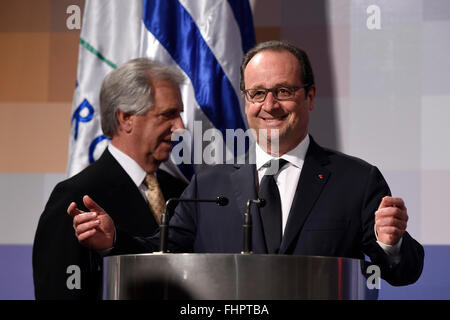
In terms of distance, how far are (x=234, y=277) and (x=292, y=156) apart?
1.01m

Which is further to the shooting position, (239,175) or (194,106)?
(194,106)

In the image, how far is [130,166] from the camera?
3213 millimetres

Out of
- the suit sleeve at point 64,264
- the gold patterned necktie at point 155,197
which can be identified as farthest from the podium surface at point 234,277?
the gold patterned necktie at point 155,197

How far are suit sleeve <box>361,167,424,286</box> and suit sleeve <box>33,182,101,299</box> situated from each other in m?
1.27

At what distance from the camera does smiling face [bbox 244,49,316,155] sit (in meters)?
2.47

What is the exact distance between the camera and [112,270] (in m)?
1.72

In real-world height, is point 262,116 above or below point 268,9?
below

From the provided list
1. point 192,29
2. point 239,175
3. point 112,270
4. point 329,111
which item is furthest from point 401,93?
point 112,270

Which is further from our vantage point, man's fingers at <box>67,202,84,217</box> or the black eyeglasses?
the black eyeglasses

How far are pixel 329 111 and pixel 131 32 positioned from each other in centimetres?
110

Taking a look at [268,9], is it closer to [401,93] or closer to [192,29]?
[192,29]

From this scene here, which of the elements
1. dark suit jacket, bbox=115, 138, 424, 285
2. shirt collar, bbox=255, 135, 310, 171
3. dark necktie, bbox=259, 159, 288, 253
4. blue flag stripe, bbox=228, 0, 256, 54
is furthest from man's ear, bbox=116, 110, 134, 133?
dark necktie, bbox=259, 159, 288, 253

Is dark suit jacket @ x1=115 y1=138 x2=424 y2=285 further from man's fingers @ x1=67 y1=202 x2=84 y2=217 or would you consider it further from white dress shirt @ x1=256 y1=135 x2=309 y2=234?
man's fingers @ x1=67 y1=202 x2=84 y2=217

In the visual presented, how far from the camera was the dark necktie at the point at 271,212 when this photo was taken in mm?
2256
